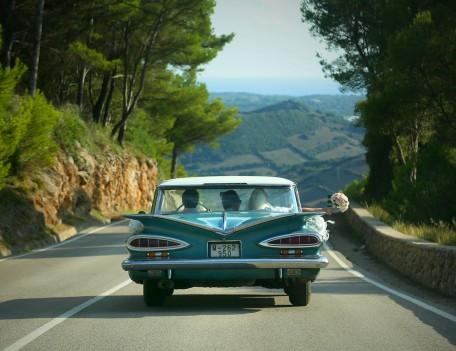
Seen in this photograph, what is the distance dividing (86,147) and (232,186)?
30202mm

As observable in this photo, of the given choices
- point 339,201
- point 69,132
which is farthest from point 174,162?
point 339,201

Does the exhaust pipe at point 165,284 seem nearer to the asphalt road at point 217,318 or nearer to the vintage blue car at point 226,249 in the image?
the vintage blue car at point 226,249

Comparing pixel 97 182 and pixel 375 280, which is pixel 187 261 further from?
pixel 97 182

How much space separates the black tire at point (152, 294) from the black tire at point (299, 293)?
1.49 meters

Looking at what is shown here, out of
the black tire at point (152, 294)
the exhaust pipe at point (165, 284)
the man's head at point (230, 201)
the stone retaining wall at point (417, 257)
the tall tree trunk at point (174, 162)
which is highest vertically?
the man's head at point (230, 201)

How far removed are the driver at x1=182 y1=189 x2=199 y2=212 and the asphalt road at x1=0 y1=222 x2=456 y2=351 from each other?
3.87 feet

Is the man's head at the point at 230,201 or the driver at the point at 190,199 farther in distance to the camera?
the driver at the point at 190,199

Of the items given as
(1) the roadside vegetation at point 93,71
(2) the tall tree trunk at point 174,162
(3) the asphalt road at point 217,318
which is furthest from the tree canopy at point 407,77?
(2) the tall tree trunk at point 174,162

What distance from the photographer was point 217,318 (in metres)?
10.2

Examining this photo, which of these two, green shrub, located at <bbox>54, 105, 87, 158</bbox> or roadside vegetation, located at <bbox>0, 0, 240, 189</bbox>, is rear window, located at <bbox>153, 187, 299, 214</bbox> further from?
green shrub, located at <bbox>54, 105, 87, 158</bbox>

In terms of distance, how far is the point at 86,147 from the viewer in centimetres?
4138

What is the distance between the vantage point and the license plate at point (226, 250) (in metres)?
10.6

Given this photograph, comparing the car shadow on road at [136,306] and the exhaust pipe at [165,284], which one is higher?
the exhaust pipe at [165,284]

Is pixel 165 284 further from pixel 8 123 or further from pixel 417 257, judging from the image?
pixel 8 123
